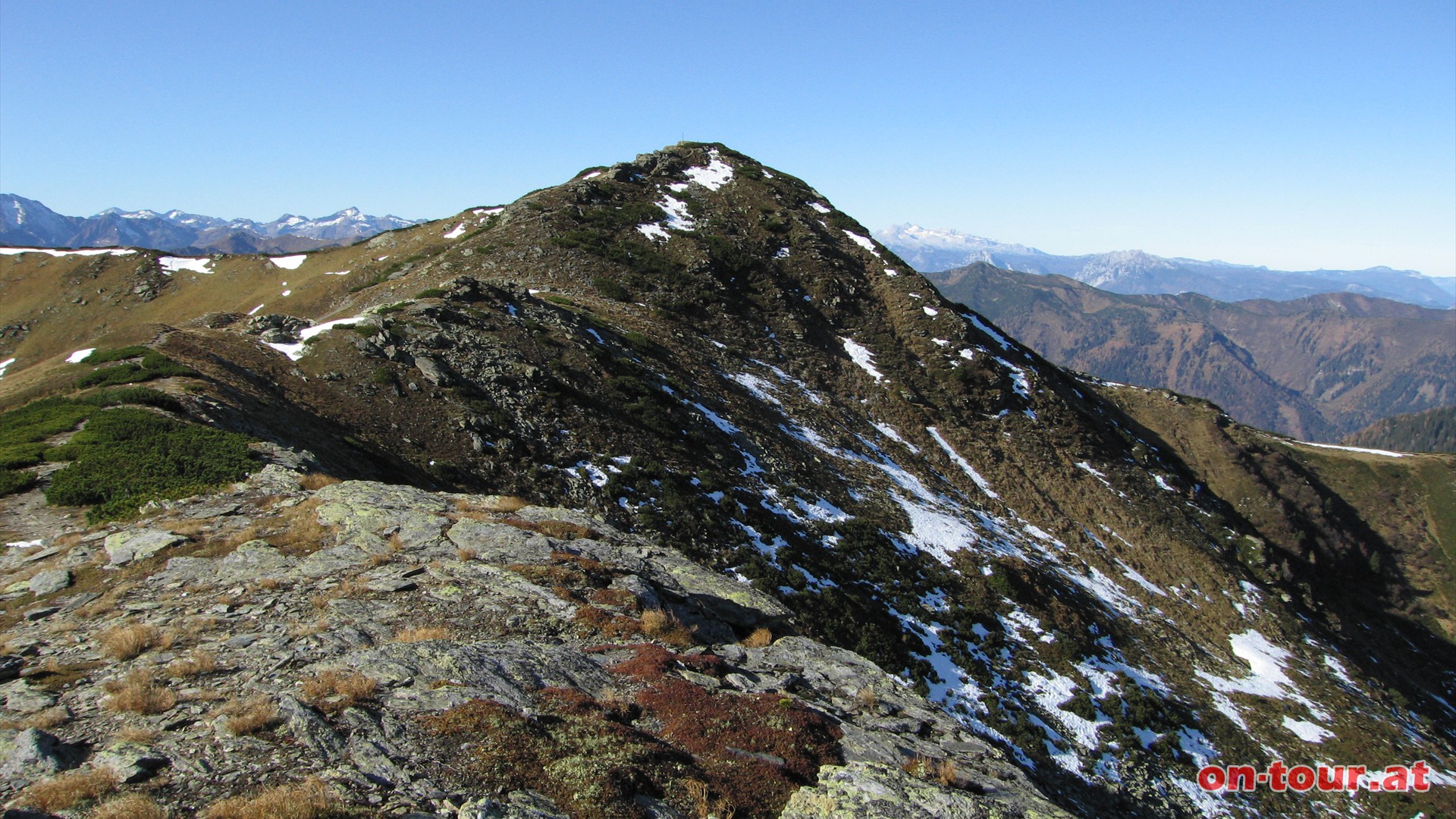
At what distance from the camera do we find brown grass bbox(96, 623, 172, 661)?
10.4 m

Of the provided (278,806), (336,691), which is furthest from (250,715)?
(278,806)

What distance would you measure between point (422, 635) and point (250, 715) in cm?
339

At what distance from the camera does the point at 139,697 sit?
8.93 m

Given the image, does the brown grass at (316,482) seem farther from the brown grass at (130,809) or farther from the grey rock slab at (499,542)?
the brown grass at (130,809)

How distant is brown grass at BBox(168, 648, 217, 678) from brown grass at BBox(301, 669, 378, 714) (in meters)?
1.60

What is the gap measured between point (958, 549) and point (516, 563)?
104 ft

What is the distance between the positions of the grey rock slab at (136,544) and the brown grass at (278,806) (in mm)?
9781

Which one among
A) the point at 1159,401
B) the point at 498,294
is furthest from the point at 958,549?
the point at 1159,401

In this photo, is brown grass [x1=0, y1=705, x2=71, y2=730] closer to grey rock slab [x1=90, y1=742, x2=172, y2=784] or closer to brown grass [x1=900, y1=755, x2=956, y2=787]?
grey rock slab [x1=90, y1=742, x2=172, y2=784]

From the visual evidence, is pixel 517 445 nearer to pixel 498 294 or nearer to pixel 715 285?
pixel 498 294

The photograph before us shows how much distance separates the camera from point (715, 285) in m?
62.7

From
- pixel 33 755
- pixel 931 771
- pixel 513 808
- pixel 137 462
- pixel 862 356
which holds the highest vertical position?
pixel 862 356

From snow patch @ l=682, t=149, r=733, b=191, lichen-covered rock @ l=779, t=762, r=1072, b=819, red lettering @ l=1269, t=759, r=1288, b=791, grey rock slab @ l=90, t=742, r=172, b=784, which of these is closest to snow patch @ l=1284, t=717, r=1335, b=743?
red lettering @ l=1269, t=759, r=1288, b=791

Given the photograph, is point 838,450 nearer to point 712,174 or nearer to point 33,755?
point 33,755
